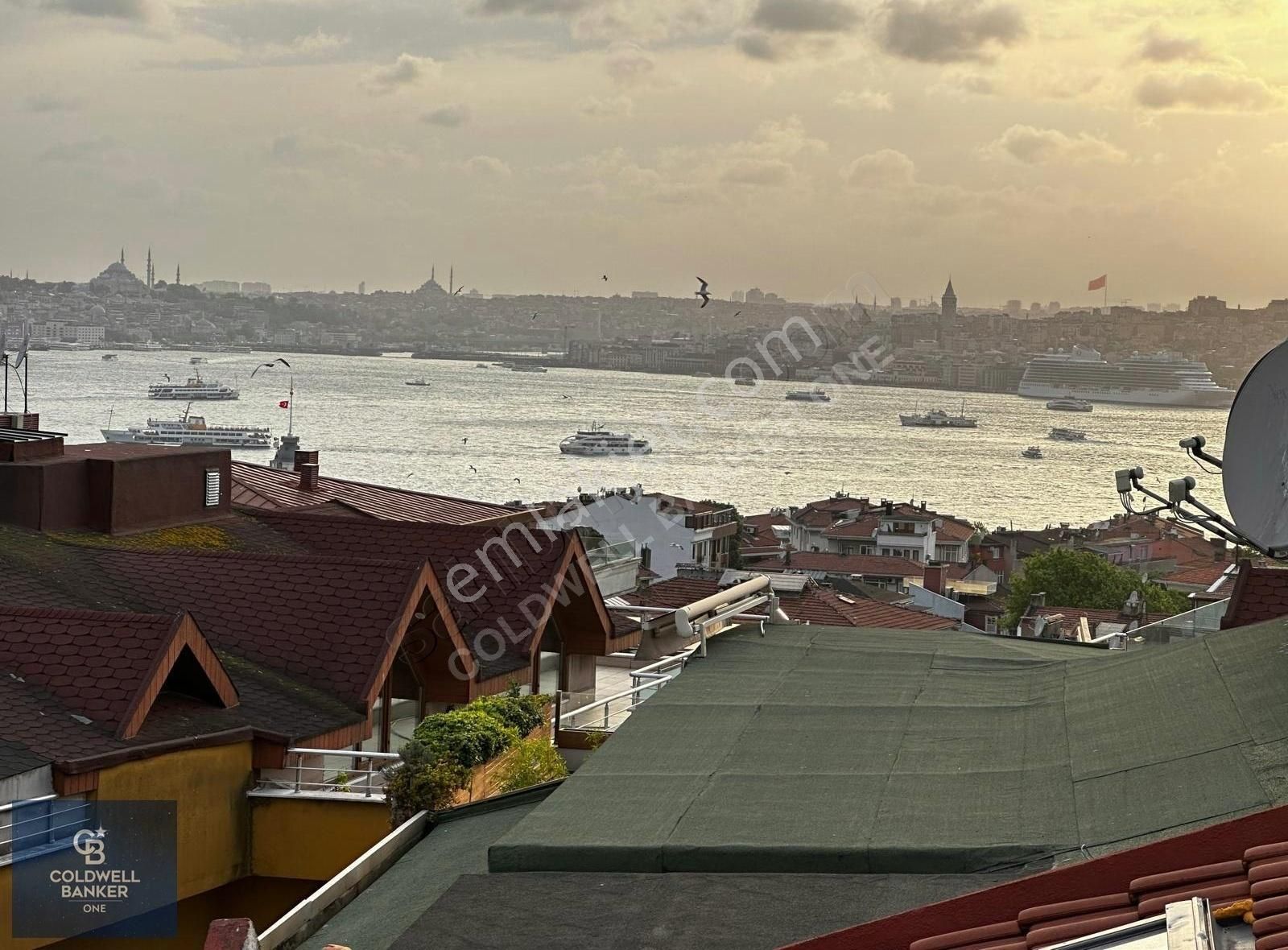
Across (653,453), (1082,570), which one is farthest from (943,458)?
(1082,570)

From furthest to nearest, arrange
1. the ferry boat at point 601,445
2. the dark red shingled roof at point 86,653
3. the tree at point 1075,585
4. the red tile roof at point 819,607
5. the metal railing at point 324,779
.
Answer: the ferry boat at point 601,445, the tree at point 1075,585, the red tile roof at point 819,607, the metal railing at point 324,779, the dark red shingled roof at point 86,653

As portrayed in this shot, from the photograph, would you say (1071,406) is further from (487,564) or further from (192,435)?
(487,564)

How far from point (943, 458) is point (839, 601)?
346 ft

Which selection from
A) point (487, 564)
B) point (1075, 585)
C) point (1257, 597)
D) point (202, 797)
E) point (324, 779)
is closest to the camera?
point (202, 797)

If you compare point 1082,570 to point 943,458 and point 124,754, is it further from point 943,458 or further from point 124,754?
point 943,458

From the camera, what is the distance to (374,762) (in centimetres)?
978

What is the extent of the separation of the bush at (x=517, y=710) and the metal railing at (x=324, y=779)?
56cm

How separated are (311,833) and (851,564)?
57616 mm

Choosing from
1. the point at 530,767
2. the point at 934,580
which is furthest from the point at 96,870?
the point at 934,580

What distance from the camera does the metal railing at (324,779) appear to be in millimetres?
8633

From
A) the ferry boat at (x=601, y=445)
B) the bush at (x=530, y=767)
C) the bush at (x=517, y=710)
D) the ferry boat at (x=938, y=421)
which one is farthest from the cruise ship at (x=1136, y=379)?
the bush at (x=530, y=767)

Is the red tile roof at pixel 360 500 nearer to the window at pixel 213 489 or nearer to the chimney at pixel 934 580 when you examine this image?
the window at pixel 213 489

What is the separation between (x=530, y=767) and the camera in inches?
316

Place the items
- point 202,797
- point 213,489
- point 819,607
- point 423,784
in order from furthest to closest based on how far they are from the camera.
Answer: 1. point 819,607
2. point 213,489
3. point 202,797
4. point 423,784
